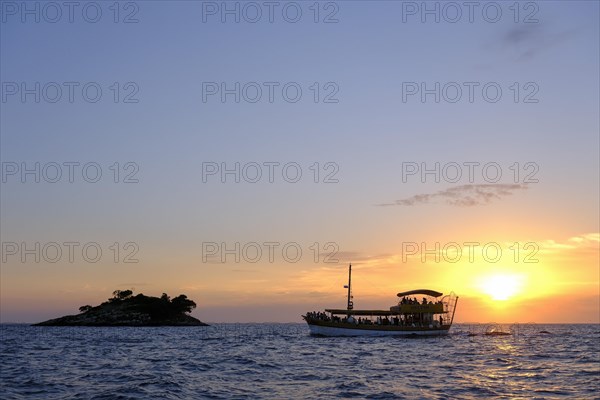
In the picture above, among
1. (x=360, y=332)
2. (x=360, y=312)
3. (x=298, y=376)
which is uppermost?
(x=360, y=312)

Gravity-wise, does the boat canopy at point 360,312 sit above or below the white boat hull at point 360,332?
above

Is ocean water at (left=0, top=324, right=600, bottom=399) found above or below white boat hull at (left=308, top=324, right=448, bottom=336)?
above

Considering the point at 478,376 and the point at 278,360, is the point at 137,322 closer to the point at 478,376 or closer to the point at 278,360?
the point at 278,360

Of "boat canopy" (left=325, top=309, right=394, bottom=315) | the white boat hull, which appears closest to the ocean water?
the white boat hull

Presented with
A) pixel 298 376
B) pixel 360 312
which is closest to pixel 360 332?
pixel 360 312

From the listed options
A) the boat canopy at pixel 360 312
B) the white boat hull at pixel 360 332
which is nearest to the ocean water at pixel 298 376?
the white boat hull at pixel 360 332

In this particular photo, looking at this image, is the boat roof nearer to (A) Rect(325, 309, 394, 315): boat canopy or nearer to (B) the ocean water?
(A) Rect(325, 309, 394, 315): boat canopy

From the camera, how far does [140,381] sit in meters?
38.0

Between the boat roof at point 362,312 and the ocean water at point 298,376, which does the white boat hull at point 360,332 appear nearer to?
the boat roof at point 362,312

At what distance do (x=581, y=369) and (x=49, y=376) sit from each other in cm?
3869

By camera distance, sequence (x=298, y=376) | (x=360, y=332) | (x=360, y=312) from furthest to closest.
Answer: (x=360, y=312), (x=360, y=332), (x=298, y=376)

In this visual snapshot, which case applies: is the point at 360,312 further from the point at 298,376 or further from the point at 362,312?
the point at 298,376

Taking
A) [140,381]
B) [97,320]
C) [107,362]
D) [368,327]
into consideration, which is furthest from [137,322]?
[140,381]

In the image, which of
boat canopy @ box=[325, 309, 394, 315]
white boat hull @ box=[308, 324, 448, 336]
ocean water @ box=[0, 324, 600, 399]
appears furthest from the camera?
boat canopy @ box=[325, 309, 394, 315]
